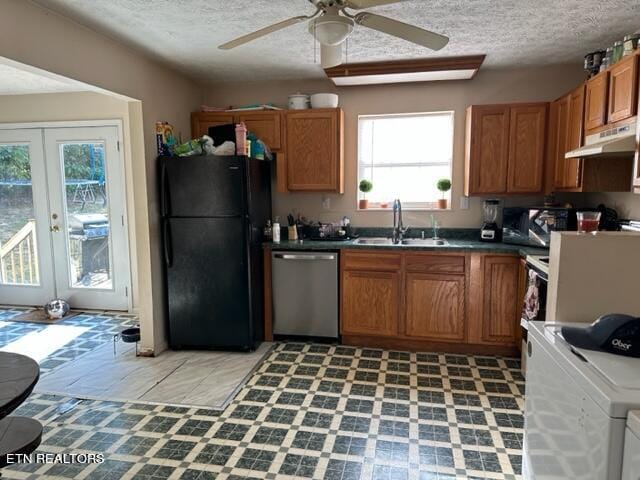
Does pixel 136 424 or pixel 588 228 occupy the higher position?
pixel 588 228

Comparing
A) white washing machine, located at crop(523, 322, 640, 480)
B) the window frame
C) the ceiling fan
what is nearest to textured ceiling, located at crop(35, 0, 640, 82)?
the ceiling fan

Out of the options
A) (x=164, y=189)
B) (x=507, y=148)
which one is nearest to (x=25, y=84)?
(x=164, y=189)

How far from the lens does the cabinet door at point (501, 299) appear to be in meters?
3.20

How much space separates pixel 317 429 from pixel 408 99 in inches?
114

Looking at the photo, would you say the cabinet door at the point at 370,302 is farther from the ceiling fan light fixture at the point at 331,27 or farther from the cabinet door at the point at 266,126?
the ceiling fan light fixture at the point at 331,27

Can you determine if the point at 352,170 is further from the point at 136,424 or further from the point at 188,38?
the point at 136,424

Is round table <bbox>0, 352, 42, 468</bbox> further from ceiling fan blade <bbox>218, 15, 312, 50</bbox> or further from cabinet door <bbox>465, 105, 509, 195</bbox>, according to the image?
cabinet door <bbox>465, 105, 509, 195</bbox>

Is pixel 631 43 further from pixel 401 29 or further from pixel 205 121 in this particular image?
pixel 205 121

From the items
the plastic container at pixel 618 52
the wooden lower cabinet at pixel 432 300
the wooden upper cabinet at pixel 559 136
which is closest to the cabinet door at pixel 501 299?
the wooden lower cabinet at pixel 432 300

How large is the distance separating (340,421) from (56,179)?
13.1 ft

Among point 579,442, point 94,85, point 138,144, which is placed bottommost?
Result: point 579,442

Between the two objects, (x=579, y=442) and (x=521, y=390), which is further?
(x=521, y=390)

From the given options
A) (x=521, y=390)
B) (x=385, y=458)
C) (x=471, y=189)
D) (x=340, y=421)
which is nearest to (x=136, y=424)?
(x=340, y=421)

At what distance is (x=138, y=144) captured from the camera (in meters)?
3.17
